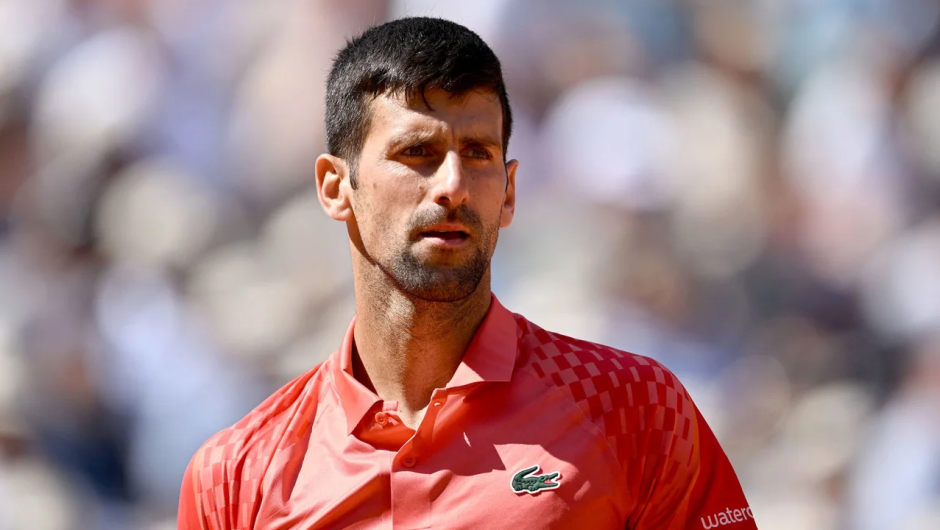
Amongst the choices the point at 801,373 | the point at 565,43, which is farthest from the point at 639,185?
the point at 801,373

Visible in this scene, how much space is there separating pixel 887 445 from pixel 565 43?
1.75 meters

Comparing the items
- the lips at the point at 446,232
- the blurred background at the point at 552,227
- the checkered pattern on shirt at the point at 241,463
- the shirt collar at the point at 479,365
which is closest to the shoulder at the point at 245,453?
the checkered pattern on shirt at the point at 241,463

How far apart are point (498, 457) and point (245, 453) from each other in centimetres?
55

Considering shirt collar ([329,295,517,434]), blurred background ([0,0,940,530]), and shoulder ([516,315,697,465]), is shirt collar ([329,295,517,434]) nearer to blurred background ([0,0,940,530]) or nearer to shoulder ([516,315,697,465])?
shoulder ([516,315,697,465])

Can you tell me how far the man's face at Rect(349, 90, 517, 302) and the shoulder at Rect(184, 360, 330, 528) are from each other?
1.22 ft

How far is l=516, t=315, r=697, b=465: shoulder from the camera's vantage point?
196 centimetres

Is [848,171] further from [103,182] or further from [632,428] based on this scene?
[103,182]

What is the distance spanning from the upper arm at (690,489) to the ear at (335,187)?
2.71ft

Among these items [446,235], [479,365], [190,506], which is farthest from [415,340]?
[190,506]

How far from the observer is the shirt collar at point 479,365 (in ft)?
6.66

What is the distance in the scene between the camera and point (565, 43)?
363cm

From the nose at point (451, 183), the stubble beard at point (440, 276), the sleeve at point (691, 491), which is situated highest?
the nose at point (451, 183)

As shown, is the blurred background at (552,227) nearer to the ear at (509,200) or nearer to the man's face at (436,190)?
the ear at (509,200)

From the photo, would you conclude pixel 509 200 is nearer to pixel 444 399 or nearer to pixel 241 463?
pixel 444 399
